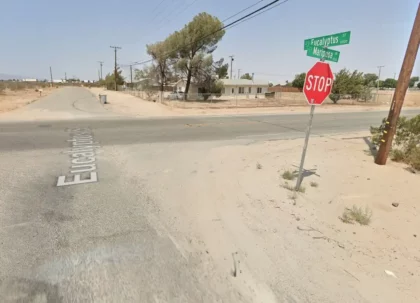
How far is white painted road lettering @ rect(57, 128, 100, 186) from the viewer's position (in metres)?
5.18

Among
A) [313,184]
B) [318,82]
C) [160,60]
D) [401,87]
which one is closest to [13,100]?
[160,60]

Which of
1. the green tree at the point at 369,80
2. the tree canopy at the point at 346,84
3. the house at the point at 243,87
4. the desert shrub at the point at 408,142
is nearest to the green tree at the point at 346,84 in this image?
the tree canopy at the point at 346,84

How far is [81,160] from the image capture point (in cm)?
A: 664

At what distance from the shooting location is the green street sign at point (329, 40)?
3765mm

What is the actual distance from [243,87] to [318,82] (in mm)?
43609

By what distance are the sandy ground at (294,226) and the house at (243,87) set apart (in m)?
39.1

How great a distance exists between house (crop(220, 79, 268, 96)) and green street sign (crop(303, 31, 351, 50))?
40216 millimetres

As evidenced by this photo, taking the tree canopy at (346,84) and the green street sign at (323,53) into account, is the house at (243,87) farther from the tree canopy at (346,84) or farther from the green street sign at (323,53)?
the green street sign at (323,53)

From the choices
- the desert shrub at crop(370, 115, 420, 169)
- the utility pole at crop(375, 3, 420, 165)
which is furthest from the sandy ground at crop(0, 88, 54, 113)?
the desert shrub at crop(370, 115, 420, 169)

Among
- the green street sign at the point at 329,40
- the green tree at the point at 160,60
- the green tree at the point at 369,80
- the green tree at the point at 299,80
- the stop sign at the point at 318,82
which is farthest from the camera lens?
the green tree at the point at 299,80

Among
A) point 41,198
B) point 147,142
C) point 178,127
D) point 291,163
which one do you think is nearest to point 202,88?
point 178,127

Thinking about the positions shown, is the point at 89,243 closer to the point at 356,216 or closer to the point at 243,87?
the point at 356,216

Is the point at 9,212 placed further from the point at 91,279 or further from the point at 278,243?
the point at 278,243

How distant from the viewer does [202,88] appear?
33.2 meters
